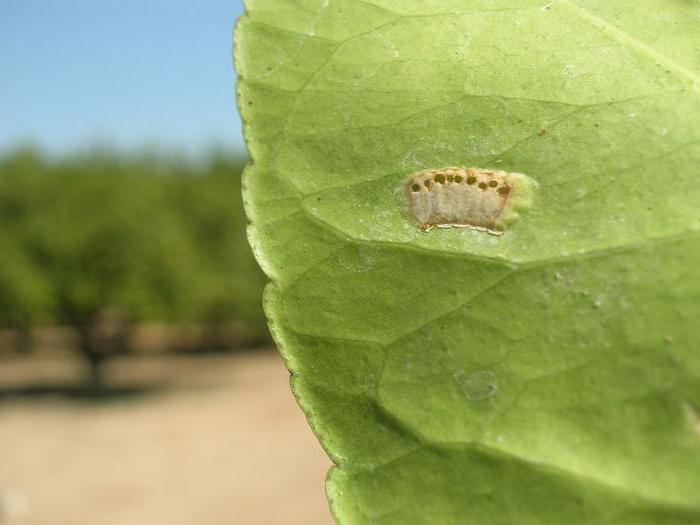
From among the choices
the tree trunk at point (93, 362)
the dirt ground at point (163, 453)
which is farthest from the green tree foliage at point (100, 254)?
the dirt ground at point (163, 453)

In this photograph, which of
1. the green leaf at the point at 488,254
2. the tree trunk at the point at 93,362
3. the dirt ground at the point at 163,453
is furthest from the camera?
the tree trunk at the point at 93,362

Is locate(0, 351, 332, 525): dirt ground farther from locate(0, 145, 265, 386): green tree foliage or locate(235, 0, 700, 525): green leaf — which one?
locate(235, 0, 700, 525): green leaf

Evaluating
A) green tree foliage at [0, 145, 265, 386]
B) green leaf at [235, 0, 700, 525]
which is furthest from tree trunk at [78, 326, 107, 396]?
green leaf at [235, 0, 700, 525]

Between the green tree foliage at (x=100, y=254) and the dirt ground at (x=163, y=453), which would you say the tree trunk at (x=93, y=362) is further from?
the dirt ground at (x=163, y=453)

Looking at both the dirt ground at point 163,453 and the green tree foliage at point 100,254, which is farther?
the green tree foliage at point 100,254

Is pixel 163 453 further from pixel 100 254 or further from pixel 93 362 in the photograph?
pixel 93 362
